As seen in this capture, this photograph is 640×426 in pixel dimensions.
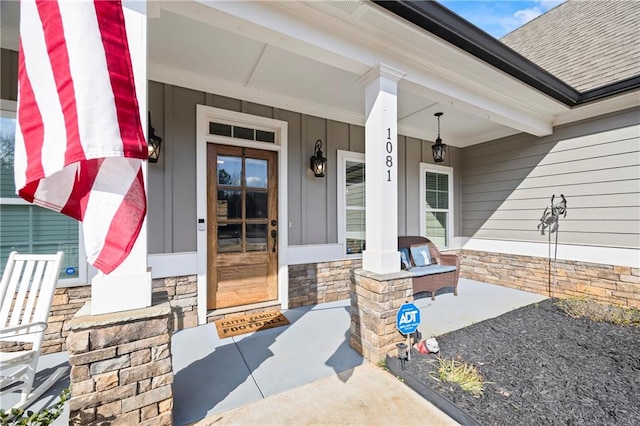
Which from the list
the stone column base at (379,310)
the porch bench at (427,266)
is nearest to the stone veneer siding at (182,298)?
the stone column base at (379,310)

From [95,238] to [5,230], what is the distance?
2.06 metres

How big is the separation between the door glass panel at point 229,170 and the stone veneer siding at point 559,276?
189 inches

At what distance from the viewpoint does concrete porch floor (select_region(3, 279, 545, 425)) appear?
182 centimetres

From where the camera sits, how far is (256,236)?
3.68m

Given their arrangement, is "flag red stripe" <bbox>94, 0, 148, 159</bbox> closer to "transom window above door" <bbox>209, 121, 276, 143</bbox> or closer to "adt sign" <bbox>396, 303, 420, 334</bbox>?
"transom window above door" <bbox>209, 121, 276, 143</bbox>

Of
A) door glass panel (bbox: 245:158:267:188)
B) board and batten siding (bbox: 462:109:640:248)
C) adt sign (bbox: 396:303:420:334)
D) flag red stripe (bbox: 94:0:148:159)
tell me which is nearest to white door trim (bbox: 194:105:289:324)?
door glass panel (bbox: 245:158:267:188)

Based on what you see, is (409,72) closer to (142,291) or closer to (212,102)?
(212,102)

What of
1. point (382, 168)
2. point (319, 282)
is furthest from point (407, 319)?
point (319, 282)

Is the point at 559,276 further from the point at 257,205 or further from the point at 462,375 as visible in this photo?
the point at 257,205

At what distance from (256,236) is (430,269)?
2684 millimetres

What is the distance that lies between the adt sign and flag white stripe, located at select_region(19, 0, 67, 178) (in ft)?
8.10

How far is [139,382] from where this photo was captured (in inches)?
62.4

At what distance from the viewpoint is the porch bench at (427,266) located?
4.04 metres

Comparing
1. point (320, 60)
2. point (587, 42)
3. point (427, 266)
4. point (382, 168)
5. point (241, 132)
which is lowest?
point (427, 266)
